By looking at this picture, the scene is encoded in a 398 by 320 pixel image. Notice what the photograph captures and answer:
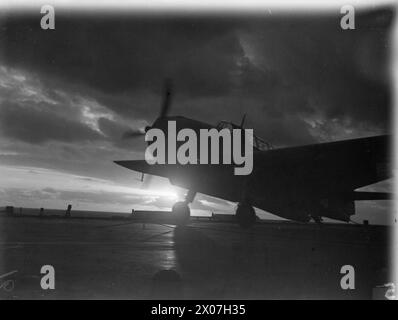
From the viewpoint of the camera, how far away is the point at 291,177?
12.5 meters

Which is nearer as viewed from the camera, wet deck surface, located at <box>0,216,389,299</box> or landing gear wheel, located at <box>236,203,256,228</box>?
wet deck surface, located at <box>0,216,389,299</box>

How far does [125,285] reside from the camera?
4.41 metres

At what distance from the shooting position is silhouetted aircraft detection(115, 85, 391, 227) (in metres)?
11.6

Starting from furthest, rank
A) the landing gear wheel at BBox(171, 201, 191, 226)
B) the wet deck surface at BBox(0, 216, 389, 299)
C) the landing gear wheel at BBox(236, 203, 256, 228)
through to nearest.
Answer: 1. the landing gear wheel at BBox(171, 201, 191, 226)
2. the landing gear wheel at BBox(236, 203, 256, 228)
3. the wet deck surface at BBox(0, 216, 389, 299)

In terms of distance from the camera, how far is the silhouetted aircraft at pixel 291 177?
38.1ft

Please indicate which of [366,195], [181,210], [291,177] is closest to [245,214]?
[291,177]

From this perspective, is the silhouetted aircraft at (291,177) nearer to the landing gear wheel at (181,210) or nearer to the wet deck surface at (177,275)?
the landing gear wheel at (181,210)

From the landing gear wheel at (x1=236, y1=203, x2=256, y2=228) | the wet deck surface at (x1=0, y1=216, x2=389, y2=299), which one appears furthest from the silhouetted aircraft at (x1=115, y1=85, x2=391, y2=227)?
the wet deck surface at (x1=0, y1=216, x2=389, y2=299)

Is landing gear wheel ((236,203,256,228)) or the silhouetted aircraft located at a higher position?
the silhouetted aircraft

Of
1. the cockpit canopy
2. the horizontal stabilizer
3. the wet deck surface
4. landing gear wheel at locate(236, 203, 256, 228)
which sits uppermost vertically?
the cockpit canopy

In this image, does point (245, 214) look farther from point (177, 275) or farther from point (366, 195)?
point (177, 275)

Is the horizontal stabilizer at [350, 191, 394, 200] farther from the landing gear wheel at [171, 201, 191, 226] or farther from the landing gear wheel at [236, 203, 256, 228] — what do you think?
the landing gear wheel at [171, 201, 191, 226]

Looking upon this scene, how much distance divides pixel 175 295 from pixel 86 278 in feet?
5.47
